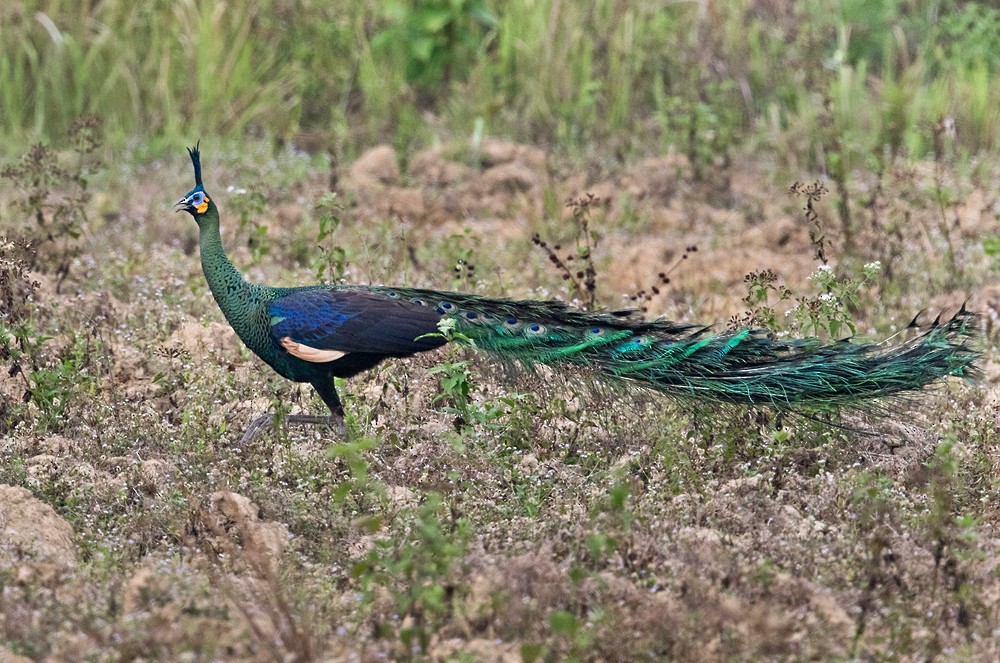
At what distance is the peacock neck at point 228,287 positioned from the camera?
19.9ft

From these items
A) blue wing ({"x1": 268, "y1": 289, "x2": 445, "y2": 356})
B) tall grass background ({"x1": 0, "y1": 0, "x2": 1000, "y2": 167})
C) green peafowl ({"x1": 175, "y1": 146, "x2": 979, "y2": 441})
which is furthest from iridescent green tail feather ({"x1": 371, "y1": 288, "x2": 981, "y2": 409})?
tall grass background ({"x1": 0, "y1": 0, "x2": 1000, "y2": 167})

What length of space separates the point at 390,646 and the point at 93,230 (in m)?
5.46

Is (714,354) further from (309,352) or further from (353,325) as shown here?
(309,352)

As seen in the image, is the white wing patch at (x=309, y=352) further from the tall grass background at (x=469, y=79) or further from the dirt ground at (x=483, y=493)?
the tall grass background at (x=469, y=79)

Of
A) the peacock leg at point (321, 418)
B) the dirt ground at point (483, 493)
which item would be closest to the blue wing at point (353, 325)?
the peacock leg at point (321, 418)

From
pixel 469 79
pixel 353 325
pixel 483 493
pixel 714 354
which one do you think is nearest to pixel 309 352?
pixel 353 325

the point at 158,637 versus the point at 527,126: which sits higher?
the point at 527,126

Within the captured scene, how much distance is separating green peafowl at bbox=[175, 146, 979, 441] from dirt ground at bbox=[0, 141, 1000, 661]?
0.18 meters

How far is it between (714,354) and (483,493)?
107 cm

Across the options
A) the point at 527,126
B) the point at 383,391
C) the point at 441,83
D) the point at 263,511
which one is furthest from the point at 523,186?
the point at 263,511

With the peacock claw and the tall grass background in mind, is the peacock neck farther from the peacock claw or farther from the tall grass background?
the tall grass background

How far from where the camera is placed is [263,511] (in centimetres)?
546

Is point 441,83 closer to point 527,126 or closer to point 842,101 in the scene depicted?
point 527,126

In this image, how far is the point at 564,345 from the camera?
5.94 meters
